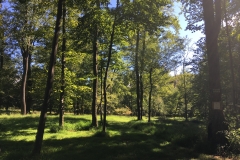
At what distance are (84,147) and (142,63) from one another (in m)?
19.4

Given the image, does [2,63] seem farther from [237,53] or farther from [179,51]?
[237,53]

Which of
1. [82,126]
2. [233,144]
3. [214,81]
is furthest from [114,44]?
[233,144]

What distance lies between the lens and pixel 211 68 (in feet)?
34.5

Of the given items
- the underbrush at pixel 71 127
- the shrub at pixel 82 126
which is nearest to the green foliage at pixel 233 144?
the underbrush at pixel 71 127

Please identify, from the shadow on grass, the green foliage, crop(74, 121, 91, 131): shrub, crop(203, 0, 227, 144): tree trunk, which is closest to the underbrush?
crop(74, 121, 91, 131): shrub

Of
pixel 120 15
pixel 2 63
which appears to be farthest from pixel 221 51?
pixel 2 63

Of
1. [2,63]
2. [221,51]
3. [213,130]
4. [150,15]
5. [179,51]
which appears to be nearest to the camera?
[213,130]

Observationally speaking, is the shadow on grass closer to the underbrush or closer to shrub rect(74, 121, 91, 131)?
the underbrush

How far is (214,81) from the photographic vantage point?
10.4 m

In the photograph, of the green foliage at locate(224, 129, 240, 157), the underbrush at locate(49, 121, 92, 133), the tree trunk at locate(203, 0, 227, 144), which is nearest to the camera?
the green foliage at locate(224, 129, 240, 157)

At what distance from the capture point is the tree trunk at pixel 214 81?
384 inches

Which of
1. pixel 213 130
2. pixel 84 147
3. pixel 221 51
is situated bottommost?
pixel 84 147

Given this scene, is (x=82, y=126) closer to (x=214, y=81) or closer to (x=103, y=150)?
(x=103, y=150)

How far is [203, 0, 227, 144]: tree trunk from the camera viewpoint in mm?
9742
